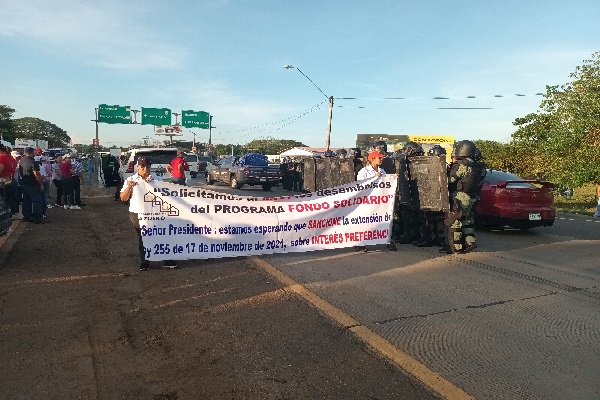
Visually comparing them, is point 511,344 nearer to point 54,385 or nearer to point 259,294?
point 259,294

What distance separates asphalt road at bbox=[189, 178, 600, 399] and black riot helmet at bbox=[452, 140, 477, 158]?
5.51 feet

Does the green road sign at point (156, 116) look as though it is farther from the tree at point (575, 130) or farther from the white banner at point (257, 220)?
the white banner at point (257, 220)

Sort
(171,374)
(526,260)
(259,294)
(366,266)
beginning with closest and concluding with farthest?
(171,374) < (259,294) < (366,266) < (526,260)

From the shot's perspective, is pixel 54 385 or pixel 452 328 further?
pixel 452 328

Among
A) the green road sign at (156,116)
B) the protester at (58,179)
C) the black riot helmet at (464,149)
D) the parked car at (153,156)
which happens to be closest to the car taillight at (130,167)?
the parked car at (153,156)

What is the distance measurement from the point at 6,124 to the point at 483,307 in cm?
8934

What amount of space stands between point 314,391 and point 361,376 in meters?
0.41

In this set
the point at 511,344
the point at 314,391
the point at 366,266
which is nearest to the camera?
the point at 314,391

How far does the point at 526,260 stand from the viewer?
313 inches

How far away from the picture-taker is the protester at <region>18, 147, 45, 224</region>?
11.2 metres

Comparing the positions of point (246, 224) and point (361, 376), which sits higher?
point (246, 224)

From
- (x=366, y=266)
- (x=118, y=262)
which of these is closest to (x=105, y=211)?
(x=118, y=262)

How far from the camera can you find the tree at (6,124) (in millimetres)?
76500

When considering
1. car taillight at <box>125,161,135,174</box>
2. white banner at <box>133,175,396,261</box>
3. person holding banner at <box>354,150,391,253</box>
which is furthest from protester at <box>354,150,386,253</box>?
car taillight at <box>125,161,135,174</box>
